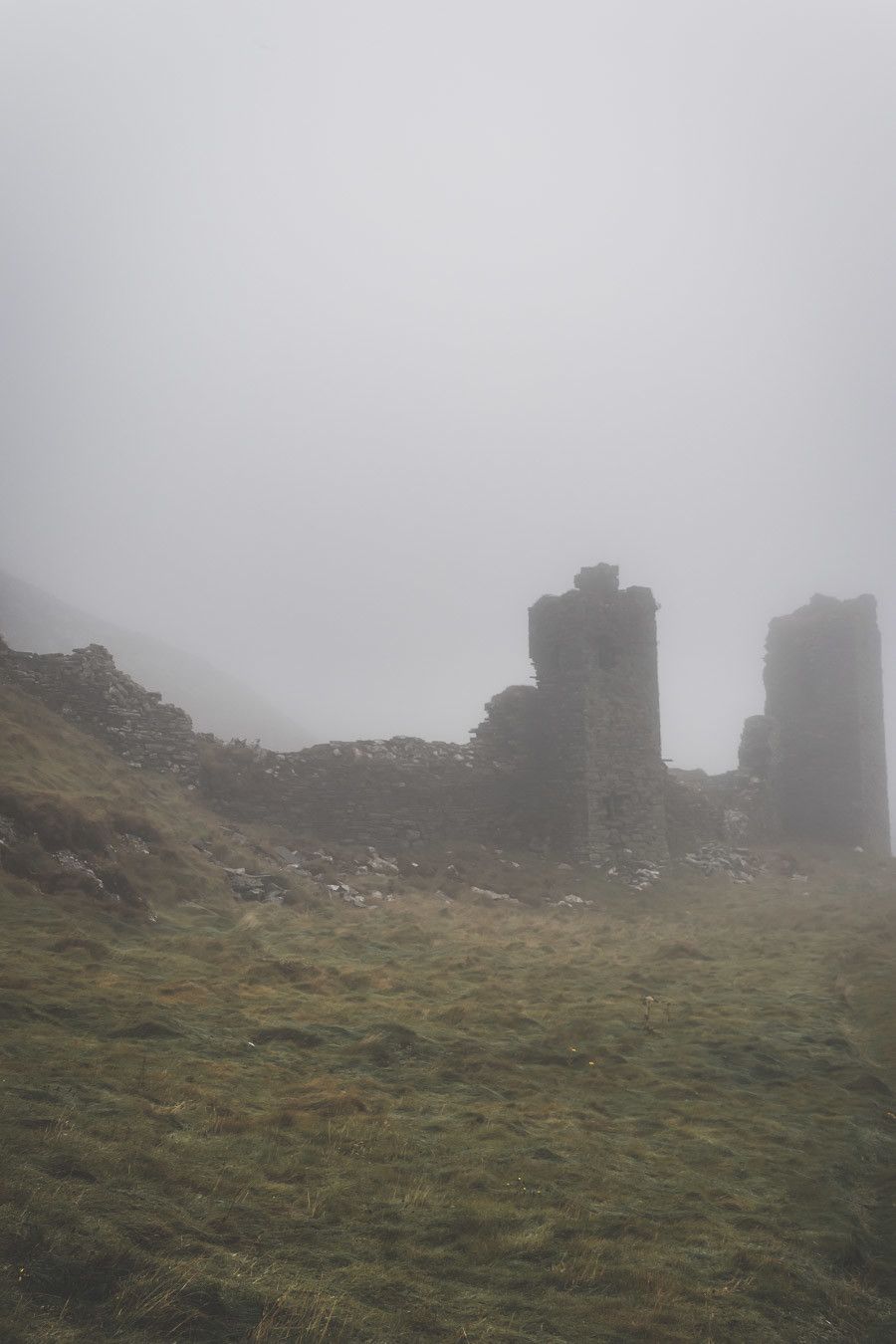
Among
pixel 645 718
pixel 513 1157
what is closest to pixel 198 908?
pixel 513 1157

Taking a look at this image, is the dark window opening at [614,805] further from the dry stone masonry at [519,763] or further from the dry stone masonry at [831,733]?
the dry stone masonry at [831,733]

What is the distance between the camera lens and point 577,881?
2006 cm

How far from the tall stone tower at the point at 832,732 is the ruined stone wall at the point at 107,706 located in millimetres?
21452

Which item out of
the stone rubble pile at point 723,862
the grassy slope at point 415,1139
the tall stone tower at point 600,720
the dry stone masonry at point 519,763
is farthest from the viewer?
the stone rubble pile at point 723,862

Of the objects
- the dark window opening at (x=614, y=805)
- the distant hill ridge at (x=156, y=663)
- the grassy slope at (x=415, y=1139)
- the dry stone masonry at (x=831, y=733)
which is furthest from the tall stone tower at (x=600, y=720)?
the distant hill ridge at (x=156, y=663)

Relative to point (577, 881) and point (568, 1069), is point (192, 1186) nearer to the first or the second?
point (568, 1069)

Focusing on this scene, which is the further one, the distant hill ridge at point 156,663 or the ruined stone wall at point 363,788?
the distant hill ridge at point 156,663

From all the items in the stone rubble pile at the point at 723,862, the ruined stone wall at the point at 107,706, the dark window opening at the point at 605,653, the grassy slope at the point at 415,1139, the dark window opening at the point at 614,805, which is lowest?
the grassy slope at the point at 415,1139

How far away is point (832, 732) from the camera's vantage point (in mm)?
30078

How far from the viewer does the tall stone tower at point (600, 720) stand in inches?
854

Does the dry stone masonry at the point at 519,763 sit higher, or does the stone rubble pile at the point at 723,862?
the dry stone masonry at the point at 519,763

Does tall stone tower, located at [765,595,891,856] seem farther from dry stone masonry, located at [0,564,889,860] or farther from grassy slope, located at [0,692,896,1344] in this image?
grassy slope, located at [0,692,896,1344]

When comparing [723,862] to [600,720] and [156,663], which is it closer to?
[600,720]

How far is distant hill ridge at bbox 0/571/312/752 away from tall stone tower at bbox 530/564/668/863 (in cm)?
4140
